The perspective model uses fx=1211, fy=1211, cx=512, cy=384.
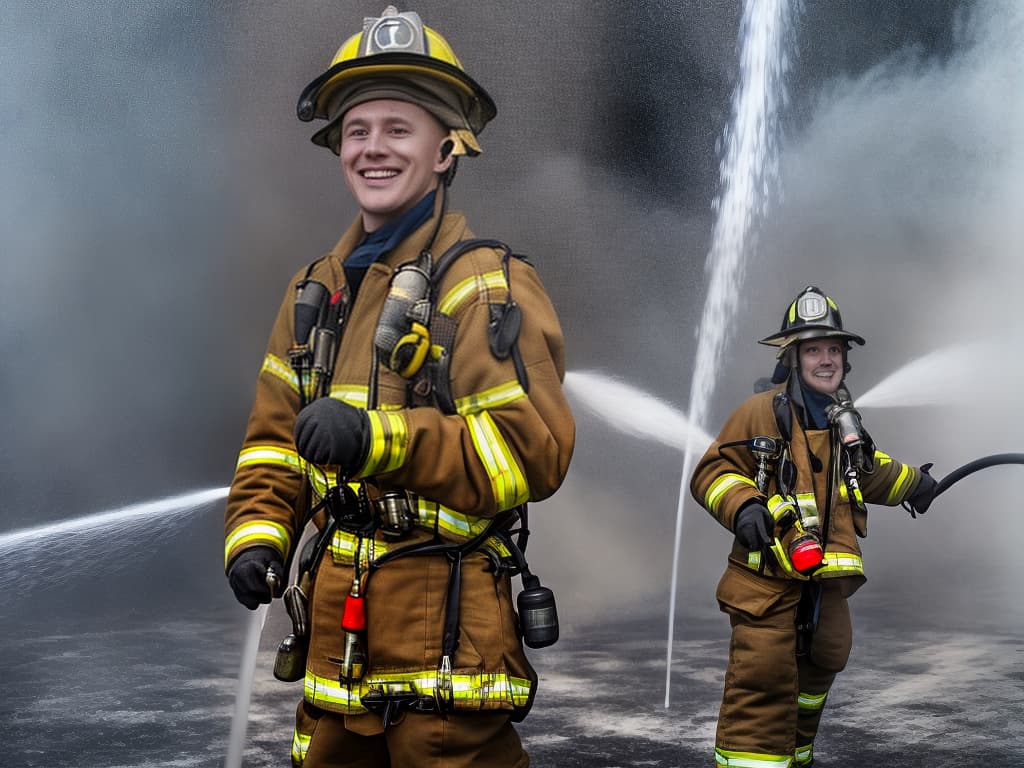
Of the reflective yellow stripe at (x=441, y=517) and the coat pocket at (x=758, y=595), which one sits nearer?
the reflective yellow stripe at (x=441, y=517)

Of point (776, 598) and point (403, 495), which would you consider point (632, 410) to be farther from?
point (403, 495)

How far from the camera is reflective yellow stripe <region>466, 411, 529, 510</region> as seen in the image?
2535 millimetres

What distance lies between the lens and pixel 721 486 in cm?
484

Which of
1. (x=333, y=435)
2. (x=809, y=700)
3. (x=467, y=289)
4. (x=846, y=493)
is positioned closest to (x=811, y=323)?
(x=846, y=493)

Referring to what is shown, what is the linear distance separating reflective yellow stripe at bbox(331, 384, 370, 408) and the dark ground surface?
3.20 m

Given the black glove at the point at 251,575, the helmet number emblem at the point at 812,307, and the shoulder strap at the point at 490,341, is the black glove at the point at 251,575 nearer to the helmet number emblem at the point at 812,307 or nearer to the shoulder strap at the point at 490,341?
the shoulder strap at the point at 490,341

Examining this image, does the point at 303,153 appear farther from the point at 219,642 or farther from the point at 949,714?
the point at 949,714

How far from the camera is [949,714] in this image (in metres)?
6.47

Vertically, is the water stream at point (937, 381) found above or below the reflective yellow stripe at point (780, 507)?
above

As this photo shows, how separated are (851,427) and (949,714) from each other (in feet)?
8.56

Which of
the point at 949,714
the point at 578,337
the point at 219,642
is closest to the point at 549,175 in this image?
the point at 578,337

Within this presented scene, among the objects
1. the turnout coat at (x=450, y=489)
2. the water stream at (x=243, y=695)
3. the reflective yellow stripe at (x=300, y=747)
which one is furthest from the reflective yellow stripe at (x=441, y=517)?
the water stream at (x=243, y=695)

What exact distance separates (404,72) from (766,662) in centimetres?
289

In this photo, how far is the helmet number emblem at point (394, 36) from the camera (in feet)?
9.05
